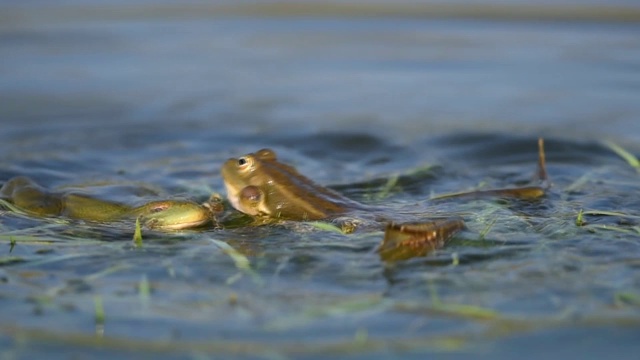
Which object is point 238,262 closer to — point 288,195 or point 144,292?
point 144,292

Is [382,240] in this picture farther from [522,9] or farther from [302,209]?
[522,9]

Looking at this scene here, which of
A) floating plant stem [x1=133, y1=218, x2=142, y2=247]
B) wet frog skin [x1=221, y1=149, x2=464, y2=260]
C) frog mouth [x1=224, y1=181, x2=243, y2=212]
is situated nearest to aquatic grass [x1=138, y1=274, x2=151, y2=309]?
floating plant stem [x1=133, y1=218, x2=142, y2=247]

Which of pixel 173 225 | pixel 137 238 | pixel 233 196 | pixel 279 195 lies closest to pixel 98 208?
pixel 173 225

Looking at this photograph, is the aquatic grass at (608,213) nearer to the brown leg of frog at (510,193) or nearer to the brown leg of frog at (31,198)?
the brown leg of frog at (510,193)

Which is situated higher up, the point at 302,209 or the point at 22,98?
the point at 22,98

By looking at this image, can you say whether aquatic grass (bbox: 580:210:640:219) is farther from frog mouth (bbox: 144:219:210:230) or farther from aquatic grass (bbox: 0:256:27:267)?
aquatic grass (bbox: 0:256:27:267)

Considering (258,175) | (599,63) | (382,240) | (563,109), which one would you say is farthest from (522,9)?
(382,240)
